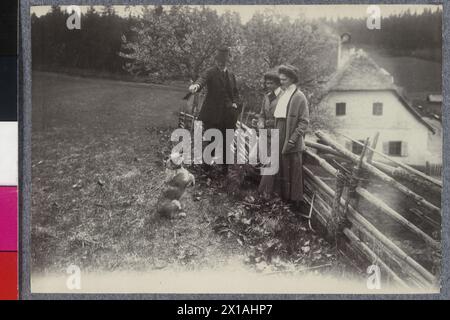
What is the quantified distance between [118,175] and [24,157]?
0.75m

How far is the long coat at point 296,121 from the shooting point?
14.9 ft

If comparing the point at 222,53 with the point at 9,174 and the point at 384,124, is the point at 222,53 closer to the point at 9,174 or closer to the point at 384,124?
the point at 384,124

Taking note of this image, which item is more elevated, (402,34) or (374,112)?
(402,34)

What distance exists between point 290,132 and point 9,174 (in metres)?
2.18

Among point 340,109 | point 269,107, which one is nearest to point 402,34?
point 340,109

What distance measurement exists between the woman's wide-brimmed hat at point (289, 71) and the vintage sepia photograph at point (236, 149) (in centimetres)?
2

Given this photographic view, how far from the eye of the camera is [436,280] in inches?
179

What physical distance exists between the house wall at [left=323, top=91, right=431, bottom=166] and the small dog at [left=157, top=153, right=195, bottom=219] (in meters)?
1.20

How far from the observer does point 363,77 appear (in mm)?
4582

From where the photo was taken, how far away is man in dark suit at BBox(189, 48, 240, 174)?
4598mm

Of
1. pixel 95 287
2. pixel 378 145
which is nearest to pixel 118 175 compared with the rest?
pixel 95 287

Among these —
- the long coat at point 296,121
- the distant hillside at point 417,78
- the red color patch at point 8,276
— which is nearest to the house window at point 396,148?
the distant hillside at point 417,78

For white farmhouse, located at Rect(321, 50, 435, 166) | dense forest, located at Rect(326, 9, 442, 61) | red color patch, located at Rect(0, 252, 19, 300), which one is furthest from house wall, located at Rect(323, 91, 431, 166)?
red color patch, located at Rect(0, 252, 19, 300)

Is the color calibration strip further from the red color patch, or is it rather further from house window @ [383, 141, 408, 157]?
house window @ [383, 141, 408, 157]
